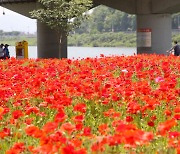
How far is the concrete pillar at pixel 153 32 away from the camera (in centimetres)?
3669

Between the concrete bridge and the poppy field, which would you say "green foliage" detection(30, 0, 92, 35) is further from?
the poppy field

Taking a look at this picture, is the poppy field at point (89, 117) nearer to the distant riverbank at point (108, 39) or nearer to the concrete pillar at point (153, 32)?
the concrete pillar at point (153, 32)

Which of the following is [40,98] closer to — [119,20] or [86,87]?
[86,87]

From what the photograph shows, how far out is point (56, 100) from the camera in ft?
20.1

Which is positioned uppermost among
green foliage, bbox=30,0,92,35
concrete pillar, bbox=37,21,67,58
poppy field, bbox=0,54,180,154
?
green foliage, bbox=30,0,92,35

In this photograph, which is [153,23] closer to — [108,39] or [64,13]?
[64,13]

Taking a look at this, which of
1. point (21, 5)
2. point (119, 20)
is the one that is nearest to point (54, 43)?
point (21, 5)

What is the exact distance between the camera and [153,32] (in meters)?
36.8

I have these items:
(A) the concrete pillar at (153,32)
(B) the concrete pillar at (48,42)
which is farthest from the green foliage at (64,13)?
(B) the concrete pillar at (48,42)

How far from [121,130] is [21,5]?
42.5m

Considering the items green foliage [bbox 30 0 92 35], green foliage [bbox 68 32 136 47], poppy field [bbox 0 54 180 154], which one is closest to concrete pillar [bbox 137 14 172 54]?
green foliage [bbox 30 0 92 35]

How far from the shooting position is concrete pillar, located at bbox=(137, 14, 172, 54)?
3669 centimetres

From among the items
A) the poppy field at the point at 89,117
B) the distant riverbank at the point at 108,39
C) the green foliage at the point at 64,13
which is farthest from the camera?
the distant riverbank at the point at 108,39

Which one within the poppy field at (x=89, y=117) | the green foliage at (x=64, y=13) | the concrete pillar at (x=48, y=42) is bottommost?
the poppy field at (x=89, y=117)
